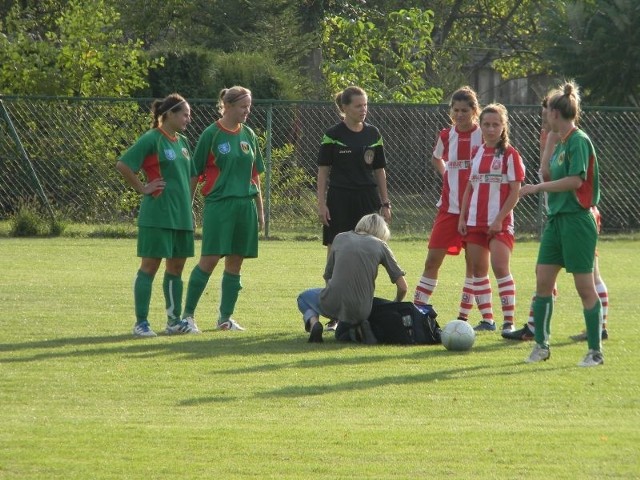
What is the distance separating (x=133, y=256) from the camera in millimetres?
17828

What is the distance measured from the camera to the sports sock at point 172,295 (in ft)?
36.2

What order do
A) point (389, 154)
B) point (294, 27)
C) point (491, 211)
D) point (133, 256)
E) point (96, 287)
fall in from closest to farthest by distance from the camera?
point (491, 211) < point (96, 287) < point (133, 256) < point (389, 154) < point (294, 27)

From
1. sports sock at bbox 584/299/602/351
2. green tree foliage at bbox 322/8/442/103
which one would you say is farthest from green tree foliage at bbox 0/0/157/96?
sports sock at bbox 584/299/602/351

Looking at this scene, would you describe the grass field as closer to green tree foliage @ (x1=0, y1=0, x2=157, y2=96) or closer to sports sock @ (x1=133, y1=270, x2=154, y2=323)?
sports sock @ (x1=133, y1=270, x2=154, y2=323)

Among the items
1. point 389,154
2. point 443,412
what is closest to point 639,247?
point 389,154

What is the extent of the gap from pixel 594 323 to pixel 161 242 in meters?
3.47

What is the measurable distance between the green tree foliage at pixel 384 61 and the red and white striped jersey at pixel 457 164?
15.3 m

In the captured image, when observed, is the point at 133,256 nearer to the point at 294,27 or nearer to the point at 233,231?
the point at 233,231

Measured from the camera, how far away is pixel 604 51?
84.0 ft

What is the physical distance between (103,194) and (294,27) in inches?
493

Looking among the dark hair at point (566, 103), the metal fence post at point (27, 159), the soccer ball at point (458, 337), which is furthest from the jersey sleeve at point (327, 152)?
the metal fence post at point (27, 159)

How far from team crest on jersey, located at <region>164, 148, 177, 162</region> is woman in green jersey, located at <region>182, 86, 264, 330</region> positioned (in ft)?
1.01

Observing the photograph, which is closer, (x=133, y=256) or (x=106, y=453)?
(x=106, y=453)

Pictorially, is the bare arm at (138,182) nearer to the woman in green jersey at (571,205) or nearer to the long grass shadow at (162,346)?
the long grass shadow at (162,346)
